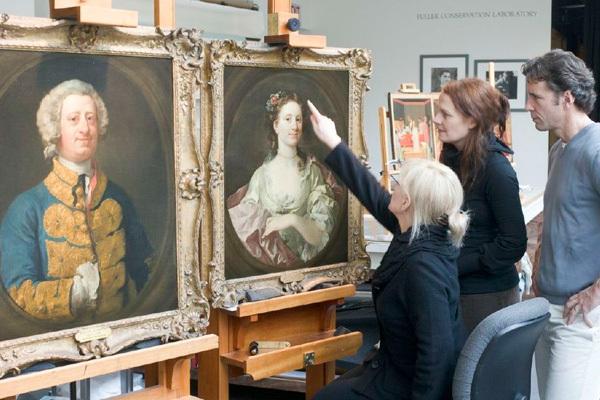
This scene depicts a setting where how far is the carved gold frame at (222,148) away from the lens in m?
2.55

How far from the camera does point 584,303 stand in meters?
2.54

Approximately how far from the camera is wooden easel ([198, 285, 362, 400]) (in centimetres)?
273

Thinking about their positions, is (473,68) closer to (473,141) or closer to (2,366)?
(473,141)

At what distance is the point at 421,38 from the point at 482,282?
573 centimetres

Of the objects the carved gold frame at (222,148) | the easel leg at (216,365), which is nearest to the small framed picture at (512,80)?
the carved gold frame at (222,148)

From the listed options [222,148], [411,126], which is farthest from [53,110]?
[411,126]

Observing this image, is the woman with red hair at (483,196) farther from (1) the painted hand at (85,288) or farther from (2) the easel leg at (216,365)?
(1) the painted hand at (85,288)

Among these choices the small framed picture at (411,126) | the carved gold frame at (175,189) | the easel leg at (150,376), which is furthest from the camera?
the small framed picture at (411,126)

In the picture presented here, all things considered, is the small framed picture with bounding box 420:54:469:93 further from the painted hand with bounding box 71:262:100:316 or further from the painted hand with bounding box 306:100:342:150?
the painted hand with bounding box 71:262:100:316

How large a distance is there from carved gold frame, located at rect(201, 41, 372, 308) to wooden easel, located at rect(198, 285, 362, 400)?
0.06 metres

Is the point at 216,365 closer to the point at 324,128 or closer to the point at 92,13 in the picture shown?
the point at 324,128

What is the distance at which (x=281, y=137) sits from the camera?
9.20 ft

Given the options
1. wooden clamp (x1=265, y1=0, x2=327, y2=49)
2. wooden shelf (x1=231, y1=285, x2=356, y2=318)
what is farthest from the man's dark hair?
wooden shelf (x1=231, y1=285, x2=356, y2=318)

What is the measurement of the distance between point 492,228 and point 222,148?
3.05 ft
